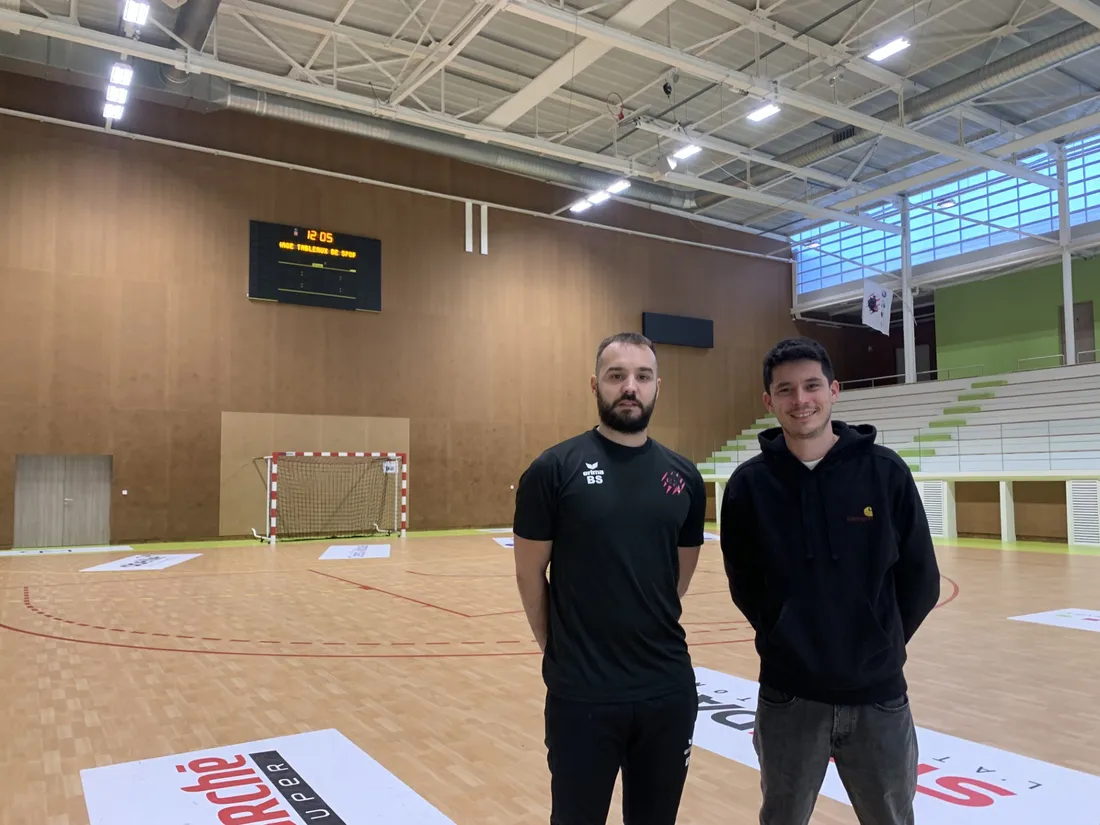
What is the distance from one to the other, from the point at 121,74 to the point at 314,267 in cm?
524

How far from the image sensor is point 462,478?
61.2ft

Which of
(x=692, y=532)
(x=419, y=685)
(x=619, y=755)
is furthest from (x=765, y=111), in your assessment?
(x=619, y=755)

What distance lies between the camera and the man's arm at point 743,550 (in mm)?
2246

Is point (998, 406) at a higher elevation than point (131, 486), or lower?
higher

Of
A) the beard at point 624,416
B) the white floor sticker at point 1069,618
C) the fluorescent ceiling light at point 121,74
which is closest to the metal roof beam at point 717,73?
the fluorescent ceiling light at point 121,74

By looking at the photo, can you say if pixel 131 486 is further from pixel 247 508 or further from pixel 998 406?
pixel 998 406

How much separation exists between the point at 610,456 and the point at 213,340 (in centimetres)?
1551

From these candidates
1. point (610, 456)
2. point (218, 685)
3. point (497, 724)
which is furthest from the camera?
point (218, 685)

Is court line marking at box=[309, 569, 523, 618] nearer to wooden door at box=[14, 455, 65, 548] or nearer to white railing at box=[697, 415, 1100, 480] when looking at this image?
wooden door at box=[14, 455, 65, 548]

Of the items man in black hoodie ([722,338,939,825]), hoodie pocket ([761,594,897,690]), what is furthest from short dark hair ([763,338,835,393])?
hoodie pocket ([761,594,897,690])

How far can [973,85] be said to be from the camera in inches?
563

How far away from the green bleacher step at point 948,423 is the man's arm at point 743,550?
61.2ft

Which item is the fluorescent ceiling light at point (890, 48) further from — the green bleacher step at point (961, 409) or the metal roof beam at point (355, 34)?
the green bleacher step at point (961, 409)

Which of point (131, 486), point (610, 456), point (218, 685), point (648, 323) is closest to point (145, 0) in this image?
point (131, 486)
